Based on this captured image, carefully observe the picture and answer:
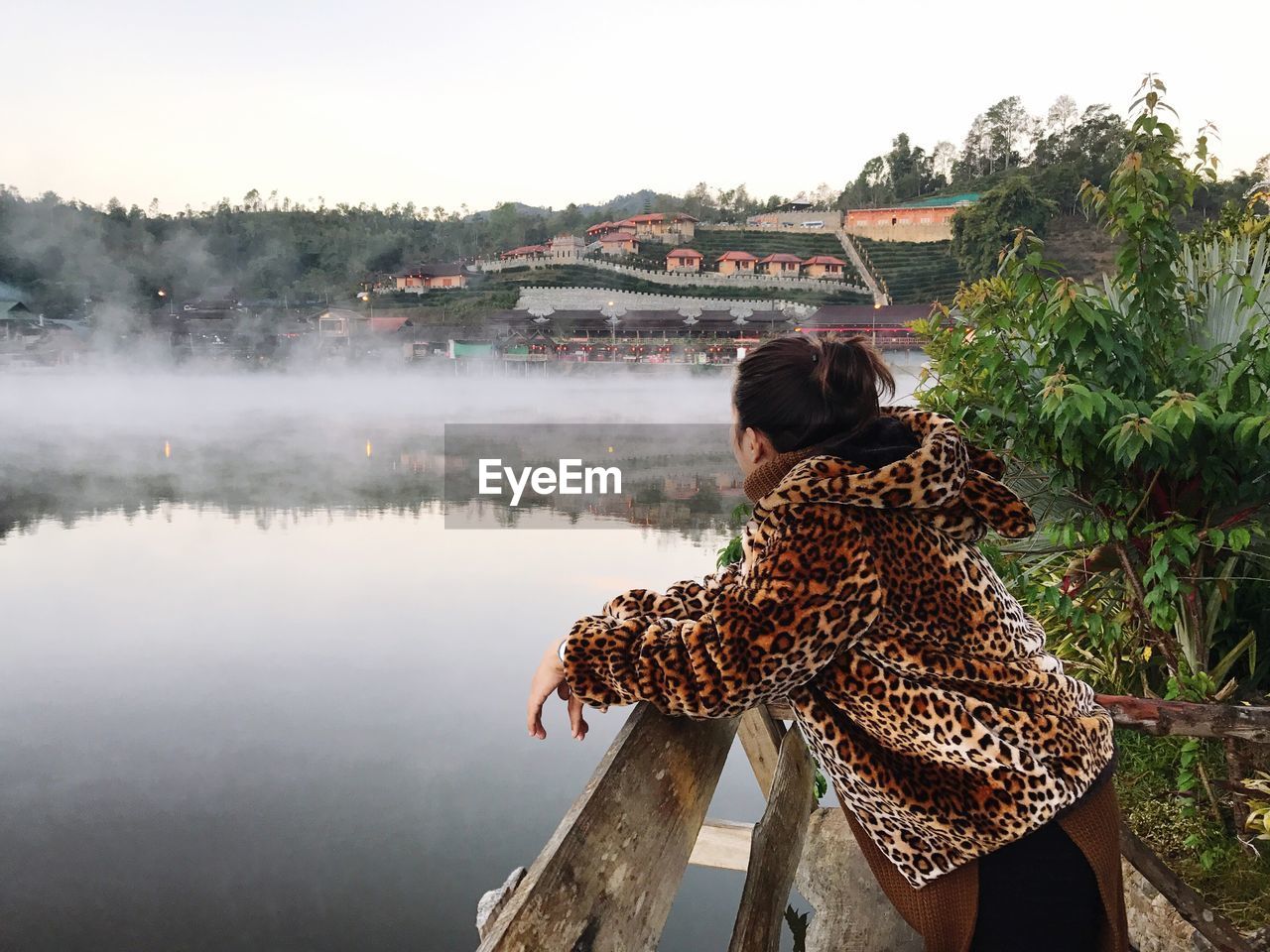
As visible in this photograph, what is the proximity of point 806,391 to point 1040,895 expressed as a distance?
0.51 meters

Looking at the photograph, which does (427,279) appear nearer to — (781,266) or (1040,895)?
(781,266)

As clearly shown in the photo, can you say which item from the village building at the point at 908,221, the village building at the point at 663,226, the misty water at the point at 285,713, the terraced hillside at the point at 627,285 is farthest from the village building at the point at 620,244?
the misty water at the point at 285,713

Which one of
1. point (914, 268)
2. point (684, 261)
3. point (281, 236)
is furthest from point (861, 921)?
point (281, 236)

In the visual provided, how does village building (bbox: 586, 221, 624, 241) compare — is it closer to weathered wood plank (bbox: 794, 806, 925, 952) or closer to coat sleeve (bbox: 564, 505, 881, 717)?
weathered wood plank (bbox: 794, 806, 925, 952)

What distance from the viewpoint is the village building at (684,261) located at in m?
34.1

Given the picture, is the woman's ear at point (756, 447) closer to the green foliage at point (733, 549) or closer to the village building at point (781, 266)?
the green foliage at point (733, 549)

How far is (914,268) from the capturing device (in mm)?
29297

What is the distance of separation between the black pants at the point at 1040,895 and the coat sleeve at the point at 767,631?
0.26m

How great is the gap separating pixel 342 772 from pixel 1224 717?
22.7 ft

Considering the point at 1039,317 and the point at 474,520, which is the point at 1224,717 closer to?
the point at 1039,317

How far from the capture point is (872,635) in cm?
78

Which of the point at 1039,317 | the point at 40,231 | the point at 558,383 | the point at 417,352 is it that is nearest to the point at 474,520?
the point at 558,383

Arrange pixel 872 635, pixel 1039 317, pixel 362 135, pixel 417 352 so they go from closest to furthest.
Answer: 1. pixel 872 635
2. pixel 1039 317
3. pixel 417 352
4. pixel 362 135

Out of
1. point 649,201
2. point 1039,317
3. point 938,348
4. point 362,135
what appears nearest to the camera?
point 1039,317
